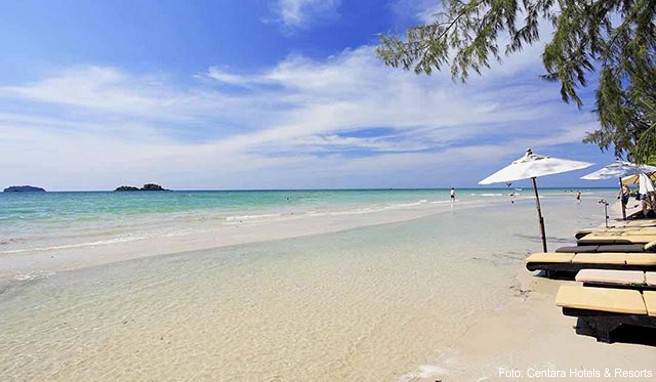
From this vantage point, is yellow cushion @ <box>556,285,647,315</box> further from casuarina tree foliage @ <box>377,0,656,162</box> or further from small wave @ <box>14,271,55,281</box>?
A: small wave @ <box>14,271,55,281</box>

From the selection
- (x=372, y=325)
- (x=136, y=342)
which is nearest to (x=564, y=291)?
(x=372, y=325)

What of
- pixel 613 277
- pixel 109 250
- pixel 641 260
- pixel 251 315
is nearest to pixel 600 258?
pixel 641 260

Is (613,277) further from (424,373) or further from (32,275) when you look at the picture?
(32,275)

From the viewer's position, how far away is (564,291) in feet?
14.1

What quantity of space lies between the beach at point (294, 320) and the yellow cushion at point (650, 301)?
1.23 feet

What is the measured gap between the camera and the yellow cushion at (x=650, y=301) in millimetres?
3549

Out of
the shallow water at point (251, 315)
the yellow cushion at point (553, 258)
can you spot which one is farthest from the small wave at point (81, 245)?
the yellow cushion at point (553, 258)

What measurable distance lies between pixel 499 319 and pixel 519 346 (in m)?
0.88

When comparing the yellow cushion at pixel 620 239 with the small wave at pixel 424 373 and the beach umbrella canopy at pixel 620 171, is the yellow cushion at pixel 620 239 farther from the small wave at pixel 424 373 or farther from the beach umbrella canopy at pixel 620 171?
the small wave at pixel 424 373

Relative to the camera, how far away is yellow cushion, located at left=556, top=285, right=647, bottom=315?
3714 millimetres

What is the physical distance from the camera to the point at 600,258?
6.07 meters

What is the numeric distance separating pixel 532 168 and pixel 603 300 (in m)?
3.96

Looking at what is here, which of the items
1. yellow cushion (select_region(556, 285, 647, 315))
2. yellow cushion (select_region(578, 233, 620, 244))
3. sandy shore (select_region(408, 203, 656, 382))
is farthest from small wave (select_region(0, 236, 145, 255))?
yellow cushion (select_region(578, 233, 620, 244))

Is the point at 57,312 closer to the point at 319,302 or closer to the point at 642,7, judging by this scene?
the point at 319,302
